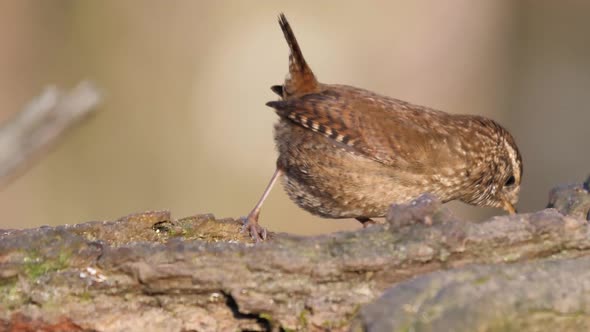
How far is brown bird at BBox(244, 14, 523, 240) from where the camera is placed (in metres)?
3.93

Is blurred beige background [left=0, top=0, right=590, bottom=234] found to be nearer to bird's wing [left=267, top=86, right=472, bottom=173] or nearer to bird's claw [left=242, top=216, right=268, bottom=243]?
bird's wing [left=267, top=86, right=472, bottom=173]

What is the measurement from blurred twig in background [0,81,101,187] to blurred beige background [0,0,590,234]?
3004 millimetres

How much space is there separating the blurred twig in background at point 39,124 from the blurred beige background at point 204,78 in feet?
9.86

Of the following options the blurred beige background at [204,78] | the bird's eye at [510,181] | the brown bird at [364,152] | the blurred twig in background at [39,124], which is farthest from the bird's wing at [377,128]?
the blurred beige background at [204,78]

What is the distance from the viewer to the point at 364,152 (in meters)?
3.95

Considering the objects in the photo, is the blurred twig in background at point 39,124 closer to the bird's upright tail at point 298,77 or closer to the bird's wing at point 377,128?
the bird's upright tail at point 298,77

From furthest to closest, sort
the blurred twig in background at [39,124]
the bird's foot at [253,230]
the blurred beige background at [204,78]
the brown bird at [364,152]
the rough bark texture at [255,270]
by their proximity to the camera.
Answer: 1. the blurred beige background at [204,78]
2. the blurred twig in background at [39,124]
3. the brown bird at [364,152]
4. the bird's foot at [253,230]
5. the rough bark texture at [255,270]

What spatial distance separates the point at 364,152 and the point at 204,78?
4876mm

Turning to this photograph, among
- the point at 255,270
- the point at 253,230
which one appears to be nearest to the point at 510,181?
the point at 253,230

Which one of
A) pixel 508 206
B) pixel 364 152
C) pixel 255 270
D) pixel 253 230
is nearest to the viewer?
pixel 255 270

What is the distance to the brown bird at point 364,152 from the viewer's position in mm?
3932

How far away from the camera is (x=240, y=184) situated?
872cm

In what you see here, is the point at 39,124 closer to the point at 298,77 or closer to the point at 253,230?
the point at 298,77


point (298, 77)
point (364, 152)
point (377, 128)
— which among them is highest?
point (298, 77)
